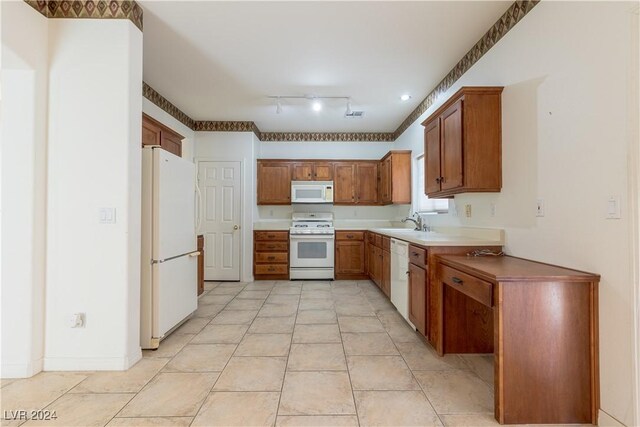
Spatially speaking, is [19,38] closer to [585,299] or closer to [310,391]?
[310,391]

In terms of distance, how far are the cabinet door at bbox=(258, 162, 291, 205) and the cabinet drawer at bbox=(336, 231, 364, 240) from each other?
3.56ft

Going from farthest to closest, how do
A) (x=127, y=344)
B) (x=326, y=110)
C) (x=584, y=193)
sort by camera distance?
(x=326, y=110) < (x=127, y=344) < (x=584, y=193)

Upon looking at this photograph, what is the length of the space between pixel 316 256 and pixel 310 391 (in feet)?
→ 10.7

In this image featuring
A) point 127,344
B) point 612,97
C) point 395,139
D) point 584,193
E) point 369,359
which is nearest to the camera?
point 612,97

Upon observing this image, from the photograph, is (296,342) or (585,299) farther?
(296,342)

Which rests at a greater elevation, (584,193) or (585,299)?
(584,193)

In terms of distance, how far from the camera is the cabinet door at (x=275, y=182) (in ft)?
17.8

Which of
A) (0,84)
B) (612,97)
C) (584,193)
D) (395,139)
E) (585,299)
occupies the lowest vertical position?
(585,299)

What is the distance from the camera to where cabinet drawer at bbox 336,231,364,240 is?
518cm

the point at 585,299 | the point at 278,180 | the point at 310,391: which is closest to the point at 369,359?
the point at 310,391

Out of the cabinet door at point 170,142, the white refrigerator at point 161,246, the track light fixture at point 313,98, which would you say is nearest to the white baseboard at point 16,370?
the white refrigerator at point 161,246

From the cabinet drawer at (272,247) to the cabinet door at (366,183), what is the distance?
1547 mm

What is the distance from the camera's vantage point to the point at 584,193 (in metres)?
1.68

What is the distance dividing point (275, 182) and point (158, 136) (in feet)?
8.26
